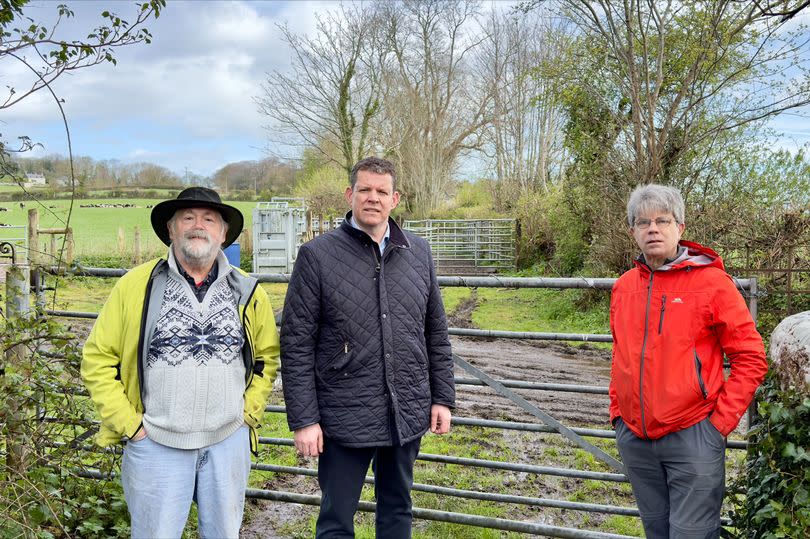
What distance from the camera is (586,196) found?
16.1m

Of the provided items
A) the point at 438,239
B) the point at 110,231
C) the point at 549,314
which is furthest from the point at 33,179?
the point at 438,239

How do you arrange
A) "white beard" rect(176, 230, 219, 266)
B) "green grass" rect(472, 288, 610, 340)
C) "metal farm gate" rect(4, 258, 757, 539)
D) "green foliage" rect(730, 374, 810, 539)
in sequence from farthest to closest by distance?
1. "green grass" rect(472, 288, 610, 340)
2. "metal farm gate" rect(4, 258, 757, 539)
3. "white beard" rect(176, 230, 219, 266)
4. "green foliage" rect(730, 374, 810, 539)

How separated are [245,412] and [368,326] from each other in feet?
1.97

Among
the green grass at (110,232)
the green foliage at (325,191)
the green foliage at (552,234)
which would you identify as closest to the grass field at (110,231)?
the green grass at (110,232)

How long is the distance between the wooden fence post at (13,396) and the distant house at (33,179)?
0.51 metres

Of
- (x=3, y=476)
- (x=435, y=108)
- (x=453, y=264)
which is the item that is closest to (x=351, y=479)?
(x=3, y=476)

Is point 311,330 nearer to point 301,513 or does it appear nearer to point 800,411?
point 800,411

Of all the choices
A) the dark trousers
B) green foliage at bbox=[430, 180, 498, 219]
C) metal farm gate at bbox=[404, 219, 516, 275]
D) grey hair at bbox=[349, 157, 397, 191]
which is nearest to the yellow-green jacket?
the dark trousers

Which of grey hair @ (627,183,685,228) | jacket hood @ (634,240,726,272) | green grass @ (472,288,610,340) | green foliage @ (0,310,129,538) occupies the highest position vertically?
grey hair @ (627,183,685,228)

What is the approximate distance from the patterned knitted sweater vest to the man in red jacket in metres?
1.58

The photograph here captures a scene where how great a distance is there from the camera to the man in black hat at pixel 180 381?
2.54 metres

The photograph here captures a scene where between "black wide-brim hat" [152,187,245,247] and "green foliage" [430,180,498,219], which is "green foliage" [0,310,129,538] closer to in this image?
"black wide-brim hat" [152,187,245,247]

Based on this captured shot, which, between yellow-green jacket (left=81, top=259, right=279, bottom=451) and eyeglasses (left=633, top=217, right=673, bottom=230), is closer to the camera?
yellow-green jacket (left=81, top=259, right=279, bottom=451)

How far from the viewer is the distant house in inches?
155
